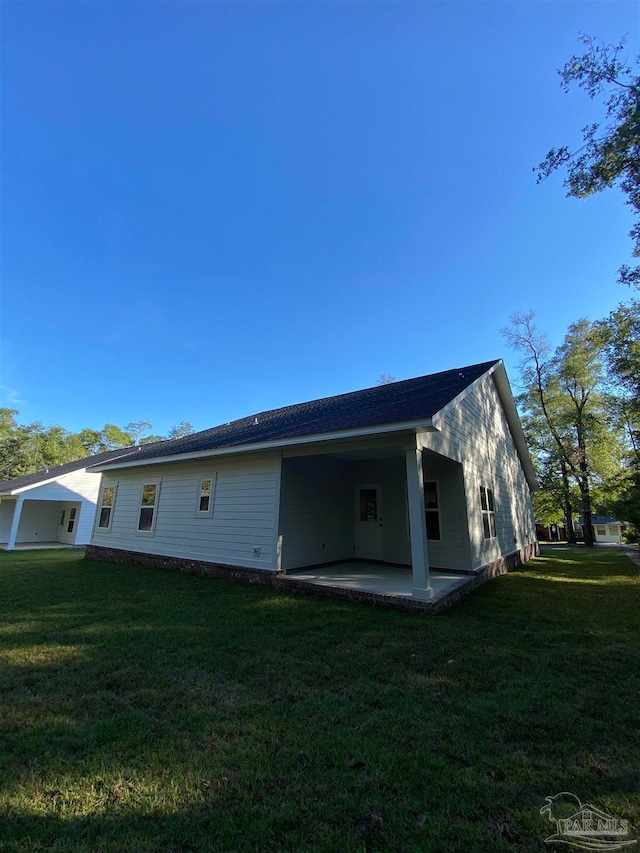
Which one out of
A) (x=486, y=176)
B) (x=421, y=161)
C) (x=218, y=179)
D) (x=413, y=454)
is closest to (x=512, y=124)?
(x=486, y=176)

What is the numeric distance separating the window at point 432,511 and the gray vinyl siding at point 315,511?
2076 millimetres

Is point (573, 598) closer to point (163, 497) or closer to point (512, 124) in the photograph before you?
point (163, 497)

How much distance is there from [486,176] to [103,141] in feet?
34.0

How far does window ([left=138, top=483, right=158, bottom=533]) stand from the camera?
397 inches

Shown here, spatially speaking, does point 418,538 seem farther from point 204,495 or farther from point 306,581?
point 204,495

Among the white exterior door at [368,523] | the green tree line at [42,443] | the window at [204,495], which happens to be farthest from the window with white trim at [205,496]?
the green tree line at [42,443]

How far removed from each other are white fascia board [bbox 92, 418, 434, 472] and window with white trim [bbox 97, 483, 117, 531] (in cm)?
147

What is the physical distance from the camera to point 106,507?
470 inches

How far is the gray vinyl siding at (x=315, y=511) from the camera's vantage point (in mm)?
7602

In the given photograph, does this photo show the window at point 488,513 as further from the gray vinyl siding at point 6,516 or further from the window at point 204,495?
the gray vinyl siding at point 6,516

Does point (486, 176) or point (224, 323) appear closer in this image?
point (486, 176)

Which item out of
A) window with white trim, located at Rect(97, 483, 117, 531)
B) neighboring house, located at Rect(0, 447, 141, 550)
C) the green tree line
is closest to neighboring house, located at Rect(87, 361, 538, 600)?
window with white trim, located at Rect(97, 483, 117, 531)

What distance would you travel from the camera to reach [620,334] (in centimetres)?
1467

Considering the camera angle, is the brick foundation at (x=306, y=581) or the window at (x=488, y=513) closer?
the brick foundation at (x=306, y=581)
